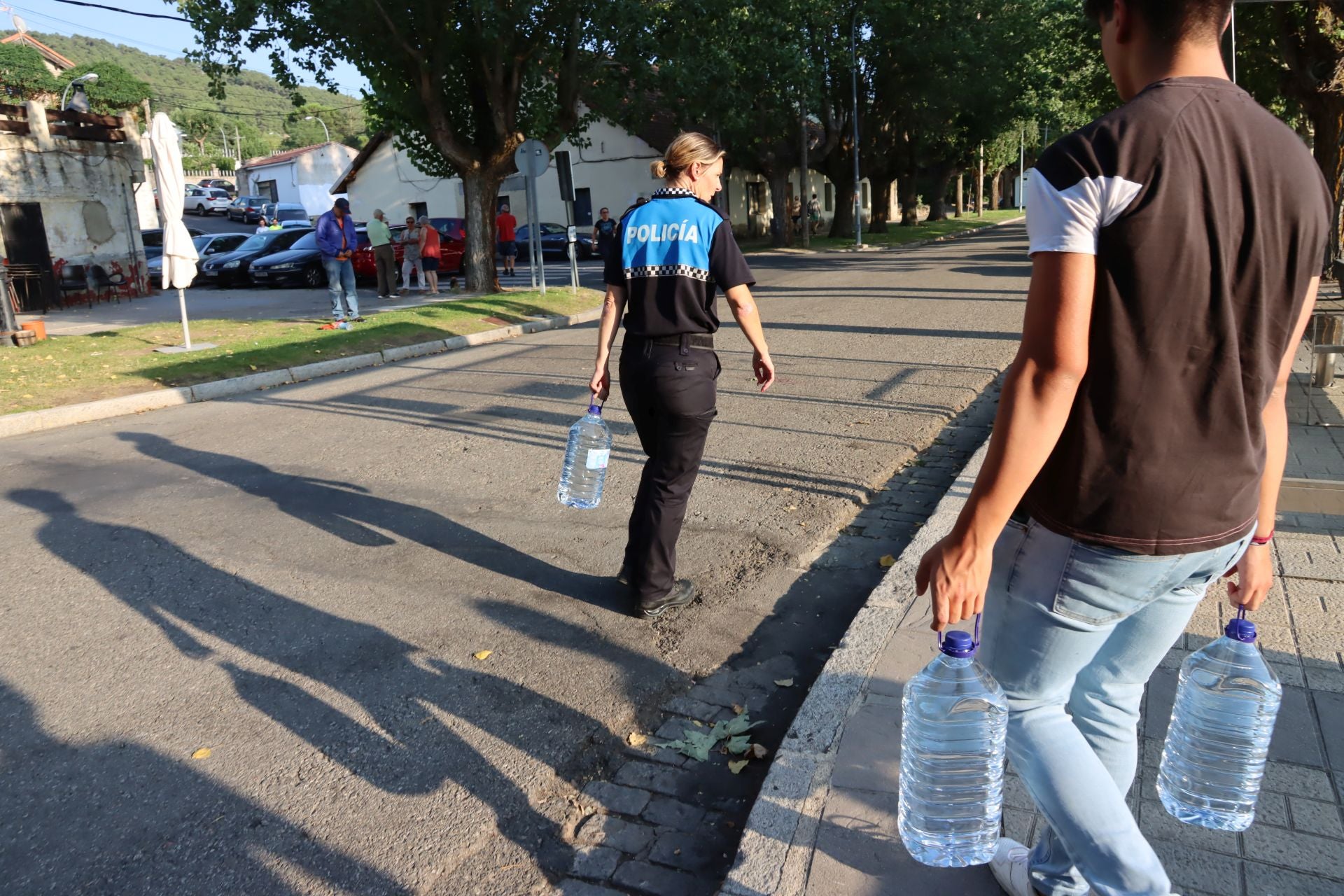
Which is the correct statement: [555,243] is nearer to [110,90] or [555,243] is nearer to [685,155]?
[685,155]

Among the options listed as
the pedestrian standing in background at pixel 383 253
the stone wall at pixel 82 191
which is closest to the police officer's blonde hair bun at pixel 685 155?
the pedestrian standing in background at pixel 383 253

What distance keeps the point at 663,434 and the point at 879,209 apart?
4457 centimetres

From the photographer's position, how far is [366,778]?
3.23 metres

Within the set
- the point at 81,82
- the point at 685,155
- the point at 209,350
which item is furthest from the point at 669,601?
the point at 81,82

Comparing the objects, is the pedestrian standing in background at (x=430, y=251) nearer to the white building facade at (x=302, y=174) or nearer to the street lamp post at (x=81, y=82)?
the street lamp post at (x=81, y=82)

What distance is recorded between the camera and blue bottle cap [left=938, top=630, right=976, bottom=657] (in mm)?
1950

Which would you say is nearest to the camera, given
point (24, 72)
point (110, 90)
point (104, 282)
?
point (104, 282)

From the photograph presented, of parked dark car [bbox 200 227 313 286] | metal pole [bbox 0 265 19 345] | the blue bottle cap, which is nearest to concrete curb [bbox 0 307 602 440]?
metal pole [bbox 0 265 19 345]

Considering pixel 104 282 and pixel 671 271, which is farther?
pixel 104 282

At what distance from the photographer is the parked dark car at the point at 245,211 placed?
57594 millimetres

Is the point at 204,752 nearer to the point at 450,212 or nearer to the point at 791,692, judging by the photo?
the point at 791,692

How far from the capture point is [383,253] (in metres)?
20.6

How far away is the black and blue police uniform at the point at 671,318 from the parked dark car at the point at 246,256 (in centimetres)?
2328

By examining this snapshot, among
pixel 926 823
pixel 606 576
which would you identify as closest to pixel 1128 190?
pixel 926 823
